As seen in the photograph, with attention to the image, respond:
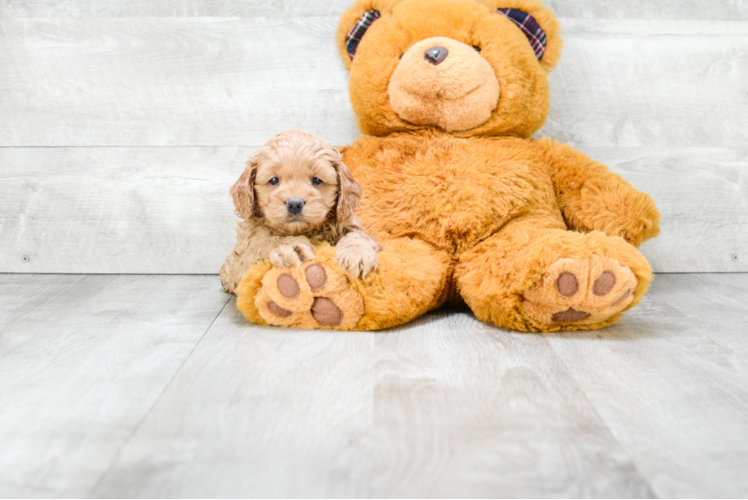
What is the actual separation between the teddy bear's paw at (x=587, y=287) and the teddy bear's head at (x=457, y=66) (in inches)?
17.7

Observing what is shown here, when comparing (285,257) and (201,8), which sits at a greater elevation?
(201,8)

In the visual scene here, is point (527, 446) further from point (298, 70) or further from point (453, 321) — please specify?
point (298, 70)

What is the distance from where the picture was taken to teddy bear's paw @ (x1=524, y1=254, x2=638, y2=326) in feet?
3.86

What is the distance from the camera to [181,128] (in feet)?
5.79

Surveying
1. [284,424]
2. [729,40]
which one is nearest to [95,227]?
[284,424]

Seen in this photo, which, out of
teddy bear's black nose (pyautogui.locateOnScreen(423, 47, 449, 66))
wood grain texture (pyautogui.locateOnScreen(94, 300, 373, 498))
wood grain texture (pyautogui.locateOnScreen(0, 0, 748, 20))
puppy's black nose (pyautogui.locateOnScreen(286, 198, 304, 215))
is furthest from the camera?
wood grain texture (pyautogui.locateOnScreen(0, 0, 748, 20))

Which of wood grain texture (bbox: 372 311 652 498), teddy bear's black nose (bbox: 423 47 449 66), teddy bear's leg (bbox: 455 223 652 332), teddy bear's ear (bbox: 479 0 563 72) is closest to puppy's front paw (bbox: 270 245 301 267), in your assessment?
wood grain texture (bbox: 372 311 652 498)

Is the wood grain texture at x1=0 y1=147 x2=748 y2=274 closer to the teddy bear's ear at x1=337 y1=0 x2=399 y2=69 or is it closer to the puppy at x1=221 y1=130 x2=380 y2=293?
the teddy bear's ear at x1=337 y1=0 x2=399 y2=69

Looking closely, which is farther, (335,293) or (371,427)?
(335,293)

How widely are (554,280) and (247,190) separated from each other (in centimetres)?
68

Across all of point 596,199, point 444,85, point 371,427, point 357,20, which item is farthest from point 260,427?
point 357,20

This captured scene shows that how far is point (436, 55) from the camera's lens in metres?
1.35

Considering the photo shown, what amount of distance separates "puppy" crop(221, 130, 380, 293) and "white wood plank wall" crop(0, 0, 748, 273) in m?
0.55

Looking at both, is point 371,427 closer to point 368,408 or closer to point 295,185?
point 368,408
